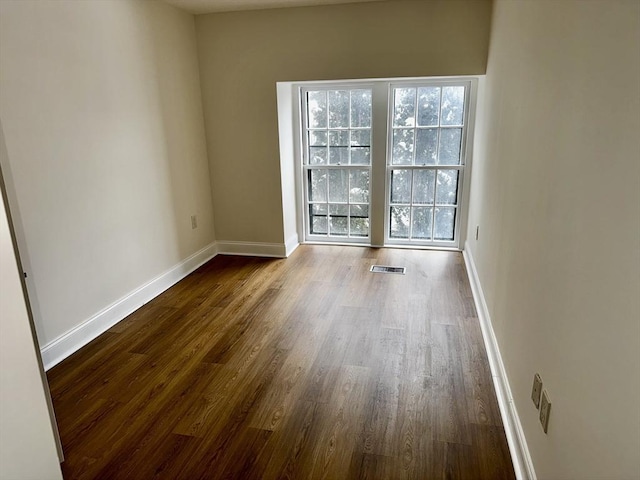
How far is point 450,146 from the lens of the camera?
4.29m

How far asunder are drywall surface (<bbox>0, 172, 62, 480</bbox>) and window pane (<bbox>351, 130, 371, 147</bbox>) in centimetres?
355

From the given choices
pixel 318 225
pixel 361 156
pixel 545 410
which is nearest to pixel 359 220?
→ pixel 318 225

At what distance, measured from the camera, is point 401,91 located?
426 cm

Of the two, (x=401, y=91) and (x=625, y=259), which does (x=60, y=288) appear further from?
(x=401, y=91)

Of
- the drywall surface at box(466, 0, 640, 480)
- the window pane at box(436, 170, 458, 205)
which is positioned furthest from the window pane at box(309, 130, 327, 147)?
the drywall surface at box(466, 0, 640, 480)

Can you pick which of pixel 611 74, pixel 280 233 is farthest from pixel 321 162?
pixel 611 74

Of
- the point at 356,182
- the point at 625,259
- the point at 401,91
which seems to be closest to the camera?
the point at 625,259

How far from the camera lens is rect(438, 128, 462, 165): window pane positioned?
4253 millimetres

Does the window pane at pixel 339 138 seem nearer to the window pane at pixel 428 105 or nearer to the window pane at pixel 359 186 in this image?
the window pane at pixel 359 186

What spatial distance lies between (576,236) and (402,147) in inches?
131

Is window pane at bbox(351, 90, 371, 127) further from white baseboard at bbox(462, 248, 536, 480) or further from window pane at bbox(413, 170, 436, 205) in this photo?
white baseboard at bbox(462, 248, 536, 480)

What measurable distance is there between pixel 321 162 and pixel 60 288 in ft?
9.34

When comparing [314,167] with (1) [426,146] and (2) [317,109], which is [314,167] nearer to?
(2) [317,109]

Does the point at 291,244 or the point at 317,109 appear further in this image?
the point at 291,244
